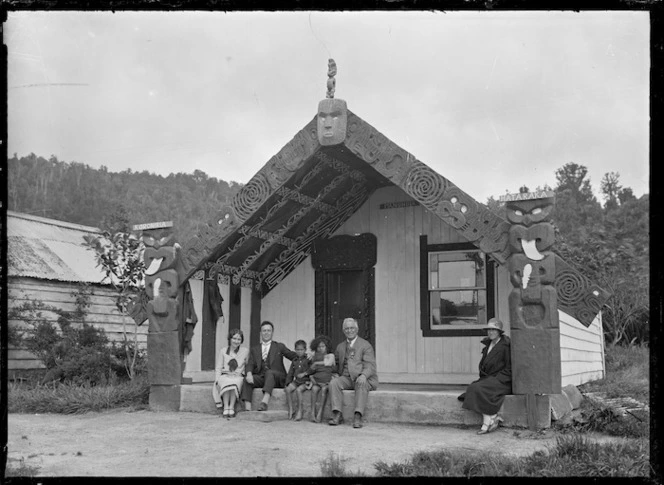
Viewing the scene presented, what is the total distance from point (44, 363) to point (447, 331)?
741 centimetres

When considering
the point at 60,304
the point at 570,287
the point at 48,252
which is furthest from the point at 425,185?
the point at 48,252

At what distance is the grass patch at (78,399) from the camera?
36.3 ft

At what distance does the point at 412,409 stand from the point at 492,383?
1.14 m

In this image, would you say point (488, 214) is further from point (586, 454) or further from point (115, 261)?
point (115, 261)

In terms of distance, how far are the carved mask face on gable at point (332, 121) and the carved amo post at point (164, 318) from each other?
2.78 metres

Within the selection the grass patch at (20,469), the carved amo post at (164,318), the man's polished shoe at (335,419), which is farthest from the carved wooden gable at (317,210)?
the grass patch at (20,469)

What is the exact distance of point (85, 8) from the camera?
477 centimetres

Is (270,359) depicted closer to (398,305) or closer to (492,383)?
(398,305)

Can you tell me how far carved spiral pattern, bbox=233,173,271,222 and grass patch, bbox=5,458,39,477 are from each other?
461cm

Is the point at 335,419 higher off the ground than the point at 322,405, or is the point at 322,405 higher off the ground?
the point at 322,405

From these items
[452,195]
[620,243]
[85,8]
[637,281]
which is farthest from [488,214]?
[620,243]

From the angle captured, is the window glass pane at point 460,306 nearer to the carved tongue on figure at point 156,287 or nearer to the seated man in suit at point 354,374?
the seated man in suit at point 354,374

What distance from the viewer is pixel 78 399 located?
1112cm

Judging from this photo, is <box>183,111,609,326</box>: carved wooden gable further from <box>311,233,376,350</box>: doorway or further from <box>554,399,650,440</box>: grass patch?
<box>554,399,650,440</box>: grass patch
